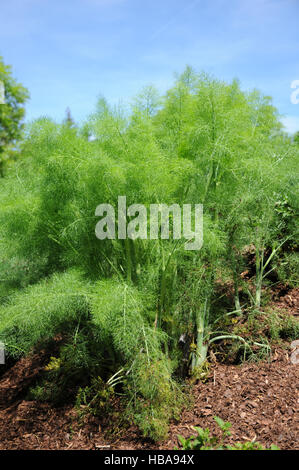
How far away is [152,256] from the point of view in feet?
10.3

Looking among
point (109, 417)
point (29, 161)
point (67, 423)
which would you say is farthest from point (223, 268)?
point (29, 161)

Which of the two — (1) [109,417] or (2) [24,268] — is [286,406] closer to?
(1) [109,417]

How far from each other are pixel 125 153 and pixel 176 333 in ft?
5.24

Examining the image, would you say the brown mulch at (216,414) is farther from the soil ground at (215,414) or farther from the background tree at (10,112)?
the background tree at (10,112)

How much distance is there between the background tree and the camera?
12.1 meters

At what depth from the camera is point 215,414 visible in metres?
2.83
